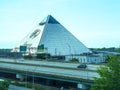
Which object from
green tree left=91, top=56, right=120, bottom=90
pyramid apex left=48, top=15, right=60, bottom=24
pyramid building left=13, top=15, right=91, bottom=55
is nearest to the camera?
green tree left=91, top=56, right=120, bottom=90

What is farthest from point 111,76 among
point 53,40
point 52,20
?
point 52,20

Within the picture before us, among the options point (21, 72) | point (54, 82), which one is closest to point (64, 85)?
point (54, 82)

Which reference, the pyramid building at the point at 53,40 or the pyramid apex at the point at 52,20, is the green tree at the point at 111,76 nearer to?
the pyramid building at the point at 53,40

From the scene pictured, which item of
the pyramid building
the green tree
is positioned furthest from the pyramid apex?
the green tree

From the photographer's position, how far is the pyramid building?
147025 millimetres

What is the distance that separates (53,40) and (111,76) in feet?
412

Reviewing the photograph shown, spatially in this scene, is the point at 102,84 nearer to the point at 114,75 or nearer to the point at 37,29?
the point at 114,75

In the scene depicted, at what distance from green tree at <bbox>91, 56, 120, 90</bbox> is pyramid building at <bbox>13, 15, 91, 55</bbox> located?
372 ft

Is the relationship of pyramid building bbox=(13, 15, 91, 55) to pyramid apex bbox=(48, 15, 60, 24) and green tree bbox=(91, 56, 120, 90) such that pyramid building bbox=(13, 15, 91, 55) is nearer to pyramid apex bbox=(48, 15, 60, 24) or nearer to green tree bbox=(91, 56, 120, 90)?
pyramid apex bbox=(48, 15, 60, 24)

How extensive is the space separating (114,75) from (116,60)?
1167mm

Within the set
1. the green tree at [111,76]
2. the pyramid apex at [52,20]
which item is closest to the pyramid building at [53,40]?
the pyramid apex at [52,20]

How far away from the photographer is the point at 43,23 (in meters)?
161

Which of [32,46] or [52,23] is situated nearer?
[32,46]

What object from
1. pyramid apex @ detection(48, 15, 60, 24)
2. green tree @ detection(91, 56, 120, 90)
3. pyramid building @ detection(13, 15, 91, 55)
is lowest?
green tree @ detection(91, 56, 120, 90)
